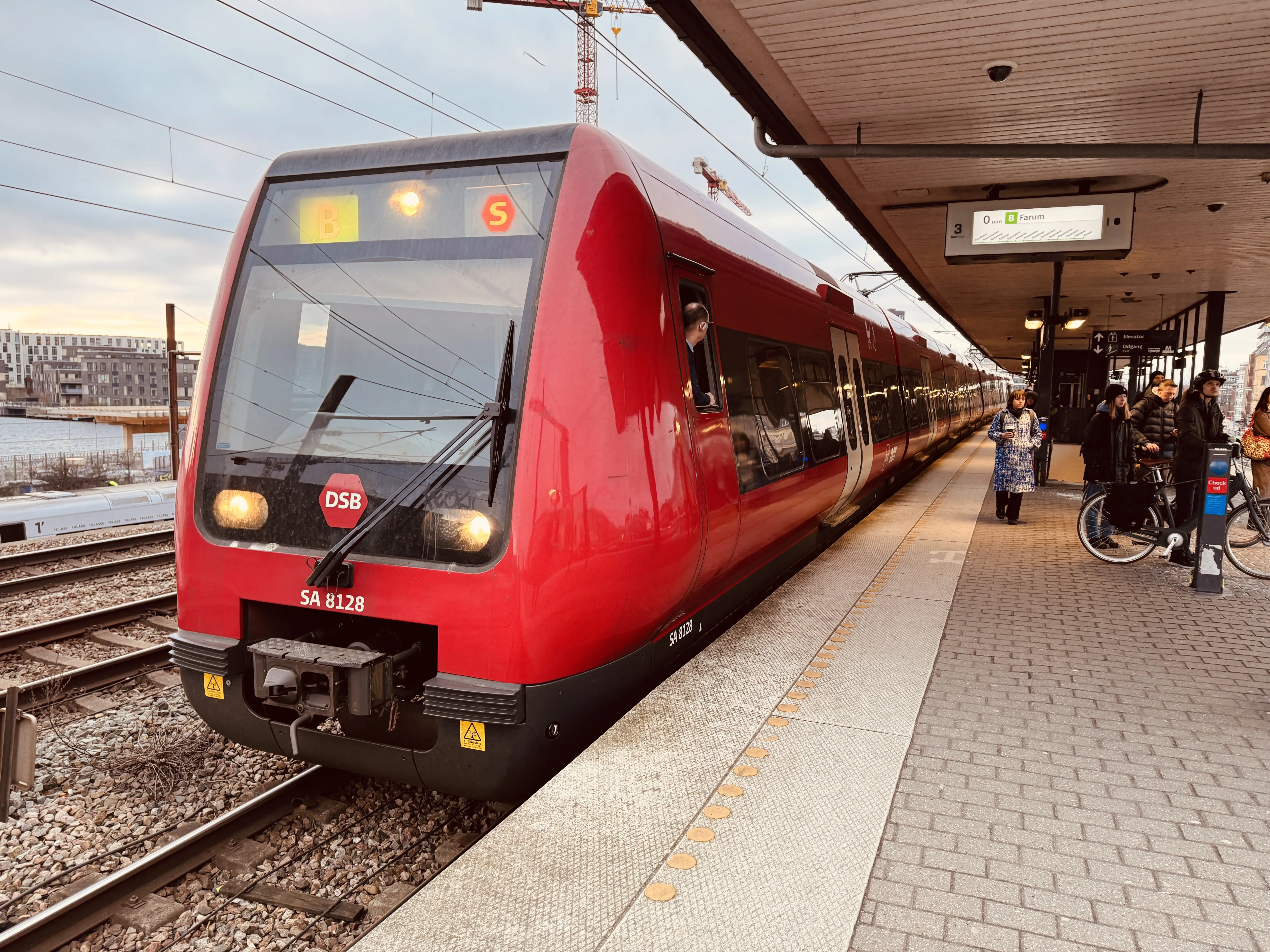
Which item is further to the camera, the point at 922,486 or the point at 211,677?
the point at 922,486

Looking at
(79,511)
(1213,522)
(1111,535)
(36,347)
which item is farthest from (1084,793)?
(36,347)

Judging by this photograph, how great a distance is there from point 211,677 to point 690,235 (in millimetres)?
3144

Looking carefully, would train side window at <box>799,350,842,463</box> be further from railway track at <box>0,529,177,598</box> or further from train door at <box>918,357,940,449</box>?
train door at <box>918,357,940,449</box>

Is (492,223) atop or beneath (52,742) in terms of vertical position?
atop

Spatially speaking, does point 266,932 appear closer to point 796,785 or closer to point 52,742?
point 796,785

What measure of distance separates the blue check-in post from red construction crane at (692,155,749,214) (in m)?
53.5

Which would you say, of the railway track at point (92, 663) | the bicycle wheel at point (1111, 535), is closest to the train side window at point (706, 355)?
the railway track at point (92, 663)

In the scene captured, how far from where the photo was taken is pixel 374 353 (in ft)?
11.6

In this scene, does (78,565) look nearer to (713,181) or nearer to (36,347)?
(713,181)

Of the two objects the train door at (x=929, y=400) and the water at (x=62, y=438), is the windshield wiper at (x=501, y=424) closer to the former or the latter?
the train door at (x=929, y=400)

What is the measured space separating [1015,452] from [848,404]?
327 cm

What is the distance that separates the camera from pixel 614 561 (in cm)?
331

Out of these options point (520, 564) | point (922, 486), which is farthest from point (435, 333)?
point (922, 486)

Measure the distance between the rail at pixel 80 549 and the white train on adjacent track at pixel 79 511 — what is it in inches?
49.6
